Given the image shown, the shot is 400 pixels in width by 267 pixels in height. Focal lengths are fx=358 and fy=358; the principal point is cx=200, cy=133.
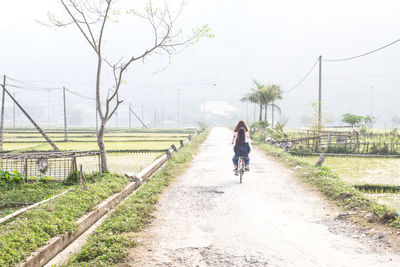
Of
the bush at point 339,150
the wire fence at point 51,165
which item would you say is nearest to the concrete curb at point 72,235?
the wire fence at point 51,165

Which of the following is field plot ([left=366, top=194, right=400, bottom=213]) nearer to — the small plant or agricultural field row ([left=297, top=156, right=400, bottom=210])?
agricultural field row ([left=297, top=156, right=400, bottom=210])

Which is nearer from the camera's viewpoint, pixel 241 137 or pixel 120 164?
pixel 241 137

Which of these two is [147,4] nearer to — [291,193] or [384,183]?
[291,193]

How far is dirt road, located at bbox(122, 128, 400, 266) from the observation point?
15.7 ft

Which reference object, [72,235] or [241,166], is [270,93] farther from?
[72,235]

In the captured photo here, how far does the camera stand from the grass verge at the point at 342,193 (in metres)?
6.39

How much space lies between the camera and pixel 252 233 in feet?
19.1

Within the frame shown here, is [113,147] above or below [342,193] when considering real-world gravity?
below

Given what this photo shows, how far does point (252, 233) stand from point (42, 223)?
10.9 ft

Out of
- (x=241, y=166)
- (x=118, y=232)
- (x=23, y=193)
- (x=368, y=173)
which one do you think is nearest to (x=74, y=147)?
(x=23, y=193)

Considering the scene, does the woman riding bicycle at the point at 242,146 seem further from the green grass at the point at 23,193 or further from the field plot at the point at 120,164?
the green grass at the point at 23,193

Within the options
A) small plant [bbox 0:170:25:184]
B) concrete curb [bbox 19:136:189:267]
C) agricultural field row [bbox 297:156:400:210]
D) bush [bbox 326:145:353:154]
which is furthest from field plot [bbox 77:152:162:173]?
bush [bbox 326:145:353:154]

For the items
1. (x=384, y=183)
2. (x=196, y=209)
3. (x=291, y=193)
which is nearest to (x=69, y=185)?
(x=196, y=209)

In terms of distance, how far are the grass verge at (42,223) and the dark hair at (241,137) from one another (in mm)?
4423
